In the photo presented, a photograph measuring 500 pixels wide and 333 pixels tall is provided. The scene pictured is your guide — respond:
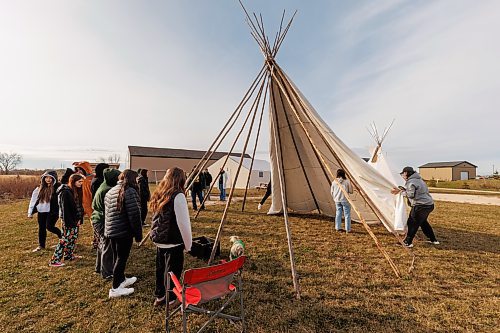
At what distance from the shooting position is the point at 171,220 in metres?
2.88

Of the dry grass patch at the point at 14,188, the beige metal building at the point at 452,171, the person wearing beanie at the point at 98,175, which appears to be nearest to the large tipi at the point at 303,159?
the person wearing beanie at the point at 98,175

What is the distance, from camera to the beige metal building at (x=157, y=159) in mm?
34625

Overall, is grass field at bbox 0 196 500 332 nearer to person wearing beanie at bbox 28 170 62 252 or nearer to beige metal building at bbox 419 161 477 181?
person wearing beanie at bbox 28 170 62 252

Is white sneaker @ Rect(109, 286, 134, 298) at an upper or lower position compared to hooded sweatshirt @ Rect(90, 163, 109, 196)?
lower

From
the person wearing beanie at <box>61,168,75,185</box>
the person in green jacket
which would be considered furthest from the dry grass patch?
the person in green jacket

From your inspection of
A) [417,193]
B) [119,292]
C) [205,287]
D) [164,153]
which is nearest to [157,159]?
[164,153]

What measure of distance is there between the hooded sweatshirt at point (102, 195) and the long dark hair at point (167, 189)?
110 centimetres

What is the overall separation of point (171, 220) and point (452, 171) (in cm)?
5491

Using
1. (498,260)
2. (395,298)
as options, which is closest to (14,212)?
(395,298)

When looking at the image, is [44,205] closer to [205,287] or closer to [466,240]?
[205,287]

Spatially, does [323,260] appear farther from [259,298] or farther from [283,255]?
[259,298]

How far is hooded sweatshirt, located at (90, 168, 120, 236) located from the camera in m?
3.67

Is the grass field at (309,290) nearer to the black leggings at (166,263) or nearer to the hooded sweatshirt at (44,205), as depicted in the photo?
the black leggings at (166,263)

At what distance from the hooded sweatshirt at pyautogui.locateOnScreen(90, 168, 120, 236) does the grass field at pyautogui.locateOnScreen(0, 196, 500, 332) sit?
2.94 ft
